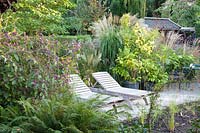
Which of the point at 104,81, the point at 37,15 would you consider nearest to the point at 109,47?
the point at 104,81

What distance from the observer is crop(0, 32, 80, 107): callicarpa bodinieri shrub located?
4.81m

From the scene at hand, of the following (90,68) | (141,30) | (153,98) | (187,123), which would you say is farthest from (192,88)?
(153,98)

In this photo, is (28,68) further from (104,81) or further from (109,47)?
(109,47)

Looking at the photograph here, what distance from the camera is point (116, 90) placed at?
7.64 meters

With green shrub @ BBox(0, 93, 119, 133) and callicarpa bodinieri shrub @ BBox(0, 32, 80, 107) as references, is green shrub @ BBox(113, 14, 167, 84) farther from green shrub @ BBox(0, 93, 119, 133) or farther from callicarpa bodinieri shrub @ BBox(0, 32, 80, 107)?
green shrub @ BBox(0, 93, 119, 133)

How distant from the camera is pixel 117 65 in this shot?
947 centimetres

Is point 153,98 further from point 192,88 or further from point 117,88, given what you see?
point 192,88

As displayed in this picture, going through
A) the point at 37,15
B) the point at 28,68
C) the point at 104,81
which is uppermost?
the point at 37,15

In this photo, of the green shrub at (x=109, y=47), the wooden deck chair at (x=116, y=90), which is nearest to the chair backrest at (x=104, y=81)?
the wooden deck chair at (x=116, y=90)

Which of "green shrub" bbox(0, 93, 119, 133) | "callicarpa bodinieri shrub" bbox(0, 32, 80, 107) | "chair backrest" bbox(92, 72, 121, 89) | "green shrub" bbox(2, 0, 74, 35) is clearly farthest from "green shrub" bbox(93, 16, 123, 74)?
"green shrub" bbox(0, 93, 119, 133)

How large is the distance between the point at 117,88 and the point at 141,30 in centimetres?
250

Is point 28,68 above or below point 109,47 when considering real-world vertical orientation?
above

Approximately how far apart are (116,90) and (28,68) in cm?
297

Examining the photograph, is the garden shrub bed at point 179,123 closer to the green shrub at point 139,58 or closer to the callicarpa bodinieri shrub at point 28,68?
the callicarpa bodinieri shrub at point 28,68
